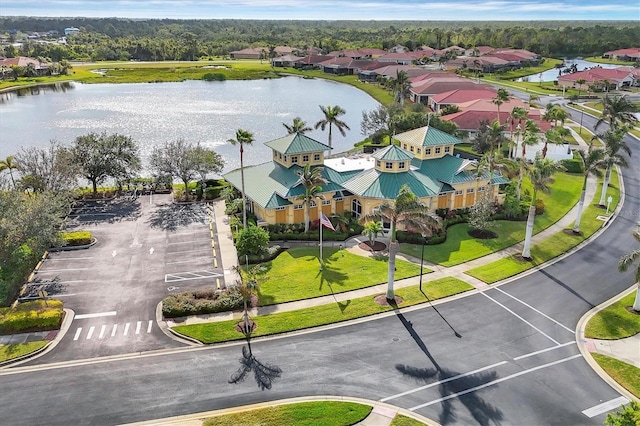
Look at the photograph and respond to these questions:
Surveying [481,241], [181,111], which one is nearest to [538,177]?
[481,241]

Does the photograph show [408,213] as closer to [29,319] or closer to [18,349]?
[29,319]

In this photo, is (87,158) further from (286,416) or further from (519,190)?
(519,190)

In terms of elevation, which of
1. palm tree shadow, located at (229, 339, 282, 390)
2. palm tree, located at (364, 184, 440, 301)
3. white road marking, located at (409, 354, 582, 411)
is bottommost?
white road marking, located at (409, 354, 582, 411)

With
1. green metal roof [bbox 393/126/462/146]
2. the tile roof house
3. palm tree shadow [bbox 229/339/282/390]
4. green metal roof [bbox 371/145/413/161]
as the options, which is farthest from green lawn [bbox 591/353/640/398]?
green metal roof [bbox 393/126/462/146]

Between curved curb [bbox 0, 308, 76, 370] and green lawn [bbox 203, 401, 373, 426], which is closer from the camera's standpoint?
green lawn [bbox 203, 401, 373, 426]

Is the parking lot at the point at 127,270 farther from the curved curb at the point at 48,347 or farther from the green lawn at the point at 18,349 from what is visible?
the green lawn at the point at 18,349

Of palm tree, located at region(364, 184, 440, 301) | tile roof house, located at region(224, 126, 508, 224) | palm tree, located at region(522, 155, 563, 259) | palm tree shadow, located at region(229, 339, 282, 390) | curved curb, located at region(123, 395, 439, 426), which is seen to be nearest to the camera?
curved curb, located at region(123, 395, 439, 426)

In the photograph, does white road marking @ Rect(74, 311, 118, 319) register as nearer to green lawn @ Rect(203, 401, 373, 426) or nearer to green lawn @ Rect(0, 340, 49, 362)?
green lawn @ Rect(0, 340, 49, 362)
